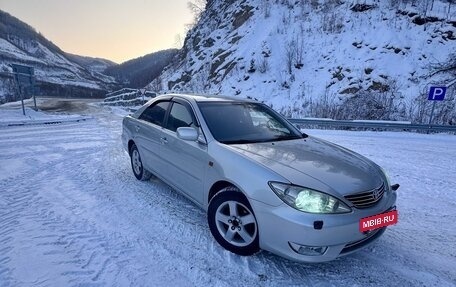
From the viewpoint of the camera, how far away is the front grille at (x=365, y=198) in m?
2.73

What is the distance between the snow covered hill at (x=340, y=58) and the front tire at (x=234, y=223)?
447 inches

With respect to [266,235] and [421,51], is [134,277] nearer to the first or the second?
[266,235]

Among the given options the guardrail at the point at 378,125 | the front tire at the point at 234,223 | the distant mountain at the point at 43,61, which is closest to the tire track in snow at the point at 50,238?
the front tire at the point at 234,223

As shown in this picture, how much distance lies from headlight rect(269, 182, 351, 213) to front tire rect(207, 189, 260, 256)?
436mm

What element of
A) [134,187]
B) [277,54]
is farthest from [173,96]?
[277,54]

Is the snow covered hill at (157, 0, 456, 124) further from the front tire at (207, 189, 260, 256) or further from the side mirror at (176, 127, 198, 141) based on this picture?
the front tire at (207, 189, 260, 256)

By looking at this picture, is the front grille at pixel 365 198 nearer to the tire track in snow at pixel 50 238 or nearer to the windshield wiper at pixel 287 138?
the windshield wiper at pixel 287 138

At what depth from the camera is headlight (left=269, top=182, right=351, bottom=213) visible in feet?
8.64

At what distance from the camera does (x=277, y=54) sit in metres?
21.2

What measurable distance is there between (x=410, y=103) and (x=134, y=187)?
13197 millimetres

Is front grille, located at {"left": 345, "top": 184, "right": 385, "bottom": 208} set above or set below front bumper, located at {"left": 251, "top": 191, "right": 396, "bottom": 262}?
above

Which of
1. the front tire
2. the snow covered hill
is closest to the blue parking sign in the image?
the snow covered hill

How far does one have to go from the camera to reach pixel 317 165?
3.08 metres

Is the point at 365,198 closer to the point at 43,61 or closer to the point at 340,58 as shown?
the point at 340,58
